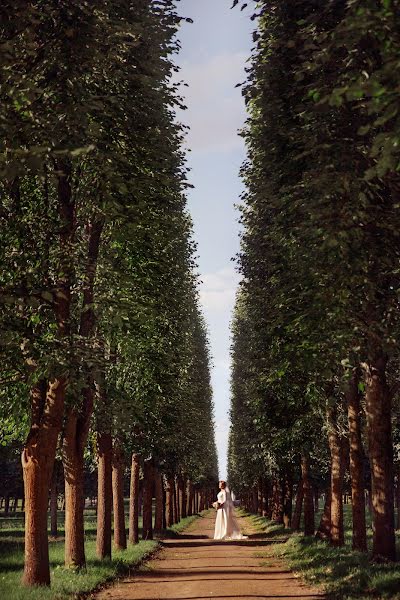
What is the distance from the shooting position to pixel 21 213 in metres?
13.7

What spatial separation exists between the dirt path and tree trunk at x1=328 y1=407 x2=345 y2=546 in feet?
7.18

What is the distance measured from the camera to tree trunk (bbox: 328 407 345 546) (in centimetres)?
2306

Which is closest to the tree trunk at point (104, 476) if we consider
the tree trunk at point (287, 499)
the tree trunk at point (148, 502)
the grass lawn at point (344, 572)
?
the grass lawn at point (344, 572)

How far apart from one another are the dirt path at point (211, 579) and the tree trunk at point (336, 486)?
86.2 inches

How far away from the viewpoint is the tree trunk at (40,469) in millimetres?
14375

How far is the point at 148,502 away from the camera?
3297 centimetres

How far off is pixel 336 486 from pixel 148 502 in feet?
39.8

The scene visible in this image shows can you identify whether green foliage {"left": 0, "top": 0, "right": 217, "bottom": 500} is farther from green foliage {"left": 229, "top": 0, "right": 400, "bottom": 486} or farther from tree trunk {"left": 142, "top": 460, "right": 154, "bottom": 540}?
tree trunk {"left": 142, "top": 460, "right": 154, "bottom": 540}

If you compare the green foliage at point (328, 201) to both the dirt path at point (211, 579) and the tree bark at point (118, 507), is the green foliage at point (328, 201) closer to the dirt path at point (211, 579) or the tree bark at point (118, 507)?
the dirt path at point (211, 579)

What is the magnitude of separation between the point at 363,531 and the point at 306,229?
467 inches

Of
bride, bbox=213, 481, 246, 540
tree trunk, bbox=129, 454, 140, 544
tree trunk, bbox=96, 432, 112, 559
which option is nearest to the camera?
tree trunk, bbox=96, 432, 112, 559

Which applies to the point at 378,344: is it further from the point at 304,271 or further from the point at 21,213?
the point at 21,213

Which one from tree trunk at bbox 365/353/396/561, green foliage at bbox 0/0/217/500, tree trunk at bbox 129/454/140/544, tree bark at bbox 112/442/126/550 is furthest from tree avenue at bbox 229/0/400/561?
tree trunk at bbox 129/454/140/544

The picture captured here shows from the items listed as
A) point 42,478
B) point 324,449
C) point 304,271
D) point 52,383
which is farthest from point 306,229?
point 324,449
